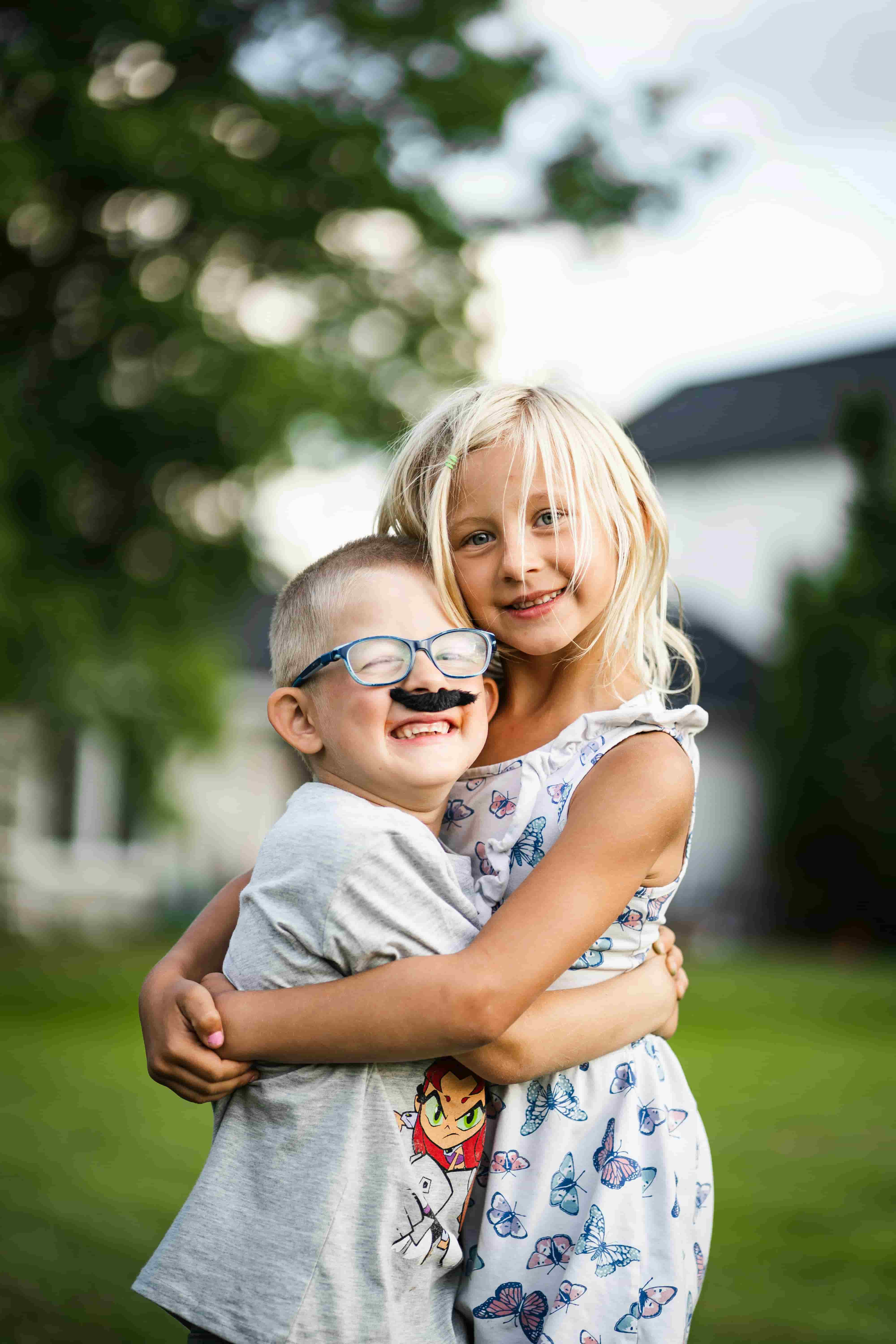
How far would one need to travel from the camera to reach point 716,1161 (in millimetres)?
6957

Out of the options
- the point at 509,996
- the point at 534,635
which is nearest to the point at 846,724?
the point at 534,635

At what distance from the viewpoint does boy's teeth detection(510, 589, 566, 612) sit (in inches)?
84.2

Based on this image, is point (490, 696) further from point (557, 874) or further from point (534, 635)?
point (557, 874)

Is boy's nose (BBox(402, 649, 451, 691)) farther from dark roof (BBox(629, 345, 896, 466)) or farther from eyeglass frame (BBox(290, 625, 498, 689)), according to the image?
dark roof (BBox(629, 345, 896, 466))

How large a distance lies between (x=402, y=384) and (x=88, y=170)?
398 centimetres

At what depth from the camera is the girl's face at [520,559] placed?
82.8 inches

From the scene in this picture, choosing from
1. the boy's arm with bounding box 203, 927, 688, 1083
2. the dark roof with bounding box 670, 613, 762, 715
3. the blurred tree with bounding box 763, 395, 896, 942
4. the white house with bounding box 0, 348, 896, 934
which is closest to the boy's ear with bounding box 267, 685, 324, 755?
the boy's arm with bounding box 203, 927, 688, 1083

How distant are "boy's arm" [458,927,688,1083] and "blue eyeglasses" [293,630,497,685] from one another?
52 centimetres

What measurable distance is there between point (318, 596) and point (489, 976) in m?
0.68

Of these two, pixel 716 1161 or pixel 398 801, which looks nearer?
pixel 398 801

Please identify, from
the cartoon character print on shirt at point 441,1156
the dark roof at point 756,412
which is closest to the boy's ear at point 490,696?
the cartoon character print on shirt at point 441,1156

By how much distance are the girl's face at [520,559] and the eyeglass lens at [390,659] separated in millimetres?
157

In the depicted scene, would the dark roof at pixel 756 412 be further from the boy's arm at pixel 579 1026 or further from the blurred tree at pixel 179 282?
the boy's arm at pixel 579 1026

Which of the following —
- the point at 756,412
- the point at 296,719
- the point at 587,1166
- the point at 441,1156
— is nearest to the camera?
the point at 441,1156
